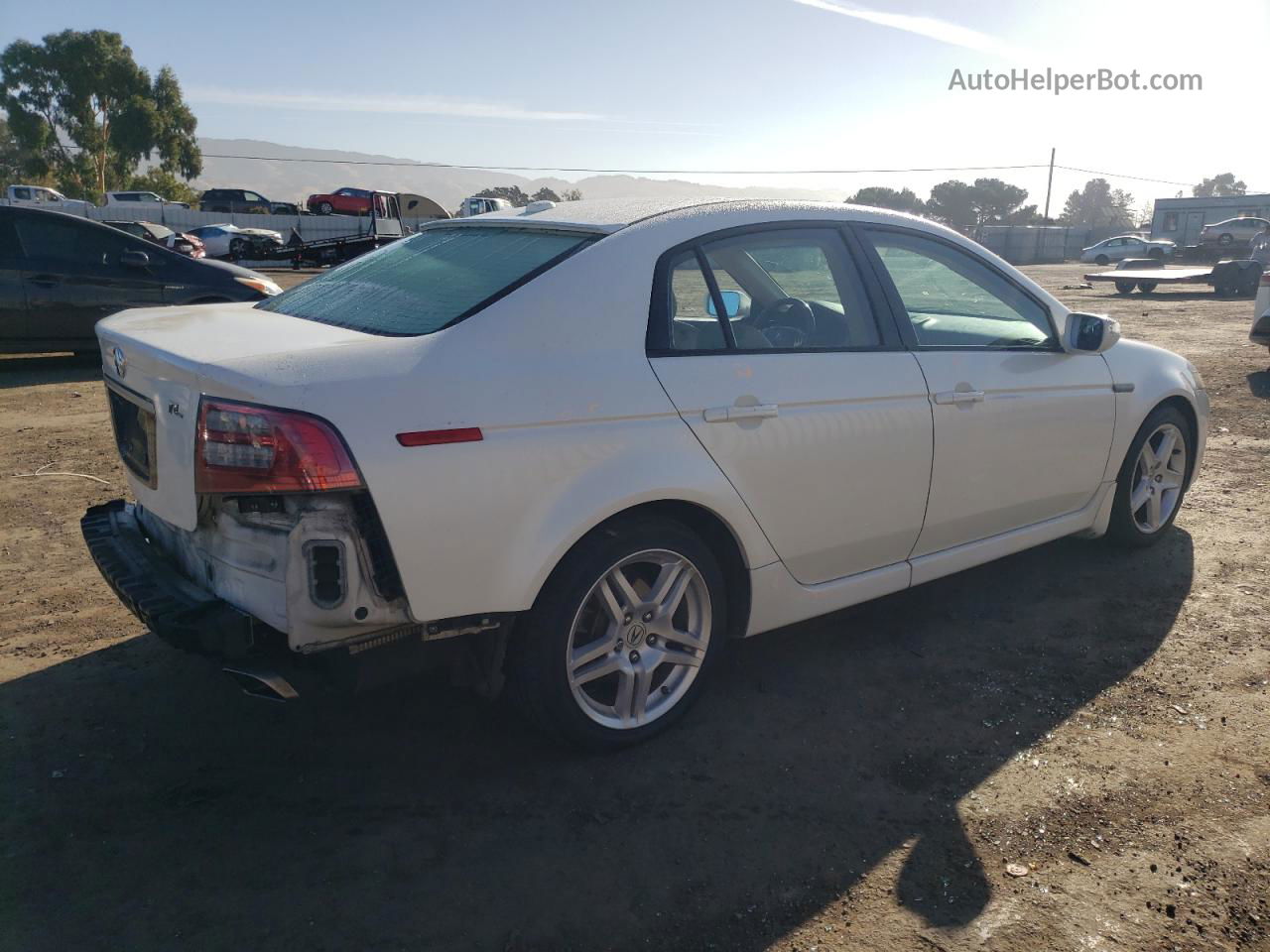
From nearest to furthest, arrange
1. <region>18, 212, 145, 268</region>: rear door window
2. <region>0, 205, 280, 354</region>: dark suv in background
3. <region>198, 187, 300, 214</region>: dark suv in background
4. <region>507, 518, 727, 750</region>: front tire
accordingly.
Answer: <region>507, 518, 727, 750</region>: front tire, <region>0, 205, 280, 354</region>: dark suv in background, <region>18, 212, 145, 268</region>: rear door window, <region>198, 187, 300, 214</region>: dark suv in background

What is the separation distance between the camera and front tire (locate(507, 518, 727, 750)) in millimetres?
2797

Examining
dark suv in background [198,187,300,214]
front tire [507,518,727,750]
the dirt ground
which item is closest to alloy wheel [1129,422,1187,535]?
the dirt ground

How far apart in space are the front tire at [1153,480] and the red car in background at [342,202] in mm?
45751

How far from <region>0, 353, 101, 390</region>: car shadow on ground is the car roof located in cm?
723

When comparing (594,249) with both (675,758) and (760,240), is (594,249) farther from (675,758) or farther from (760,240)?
(675,758)

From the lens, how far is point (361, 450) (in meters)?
2.41

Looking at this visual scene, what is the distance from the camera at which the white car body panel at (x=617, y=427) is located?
99.3 inches

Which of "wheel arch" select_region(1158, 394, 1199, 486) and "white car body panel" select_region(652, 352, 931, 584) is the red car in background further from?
"white car body panel" select_region(652, 352, 931, 584)

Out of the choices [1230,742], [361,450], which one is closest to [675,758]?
[361,450]

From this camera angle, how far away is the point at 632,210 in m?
3.34

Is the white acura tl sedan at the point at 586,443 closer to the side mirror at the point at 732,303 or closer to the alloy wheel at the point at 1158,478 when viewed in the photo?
the side mirror at the point at 732,303

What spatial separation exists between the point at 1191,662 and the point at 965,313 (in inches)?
63.7

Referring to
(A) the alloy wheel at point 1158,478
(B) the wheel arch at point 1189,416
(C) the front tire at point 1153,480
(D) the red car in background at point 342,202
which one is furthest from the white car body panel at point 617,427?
(D) the red car in background at point 342,202

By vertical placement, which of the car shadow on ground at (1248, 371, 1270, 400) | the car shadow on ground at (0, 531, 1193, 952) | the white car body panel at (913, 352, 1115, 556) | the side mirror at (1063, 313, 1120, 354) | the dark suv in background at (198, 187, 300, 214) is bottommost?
the car shadow on ground at (0, 531, 1193, 952)
